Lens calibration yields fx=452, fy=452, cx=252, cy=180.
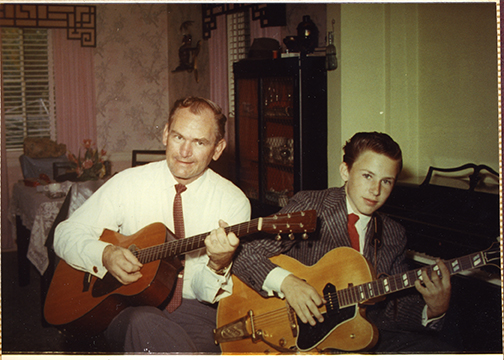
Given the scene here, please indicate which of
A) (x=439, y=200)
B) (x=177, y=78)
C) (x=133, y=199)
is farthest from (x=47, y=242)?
(x=439, y=200)

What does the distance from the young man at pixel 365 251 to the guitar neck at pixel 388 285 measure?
0.13 ft

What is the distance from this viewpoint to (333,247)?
1760 mm

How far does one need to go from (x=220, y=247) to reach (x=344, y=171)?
0.59 m

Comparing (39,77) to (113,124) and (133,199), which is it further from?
(133,199)

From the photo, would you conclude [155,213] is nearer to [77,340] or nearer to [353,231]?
[77,340]

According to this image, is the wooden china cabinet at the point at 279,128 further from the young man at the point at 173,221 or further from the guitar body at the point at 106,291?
the guitar body at the point at 106,291

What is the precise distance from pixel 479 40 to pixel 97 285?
6.21ft

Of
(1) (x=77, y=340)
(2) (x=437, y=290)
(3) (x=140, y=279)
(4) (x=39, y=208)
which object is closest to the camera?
(2) (x=437, y=290)

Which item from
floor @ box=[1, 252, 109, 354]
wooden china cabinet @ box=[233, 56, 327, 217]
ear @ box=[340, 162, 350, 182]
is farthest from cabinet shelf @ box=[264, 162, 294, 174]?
floor @ box=[1, 252, 109, 354]

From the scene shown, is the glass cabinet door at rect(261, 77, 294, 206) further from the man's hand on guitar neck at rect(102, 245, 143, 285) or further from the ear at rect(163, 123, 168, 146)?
the man's hand on guitar neck at rect(102, 245, 143, 285)

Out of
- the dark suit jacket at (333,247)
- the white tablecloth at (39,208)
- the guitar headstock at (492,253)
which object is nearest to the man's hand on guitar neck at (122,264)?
the white tablecloth at (39,208)

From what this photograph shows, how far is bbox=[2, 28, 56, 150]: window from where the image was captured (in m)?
1.98

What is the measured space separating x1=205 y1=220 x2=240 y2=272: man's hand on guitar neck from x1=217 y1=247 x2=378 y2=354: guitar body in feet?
0.30

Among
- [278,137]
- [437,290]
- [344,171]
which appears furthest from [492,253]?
[278,137]
